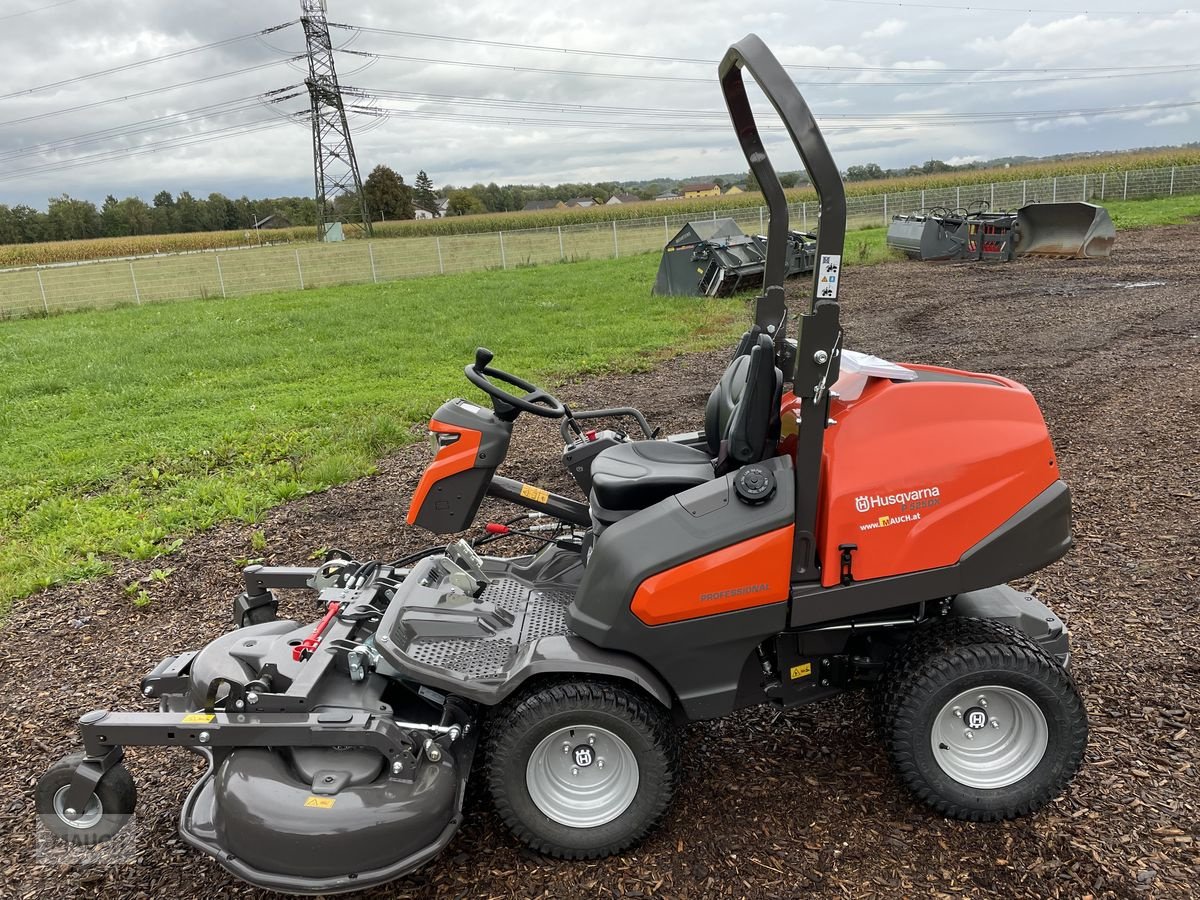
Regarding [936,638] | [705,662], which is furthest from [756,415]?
[936,638]

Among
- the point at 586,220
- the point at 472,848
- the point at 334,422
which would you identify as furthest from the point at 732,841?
the point at 586,220

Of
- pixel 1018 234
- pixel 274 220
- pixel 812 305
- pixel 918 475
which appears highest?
pixel 274 220

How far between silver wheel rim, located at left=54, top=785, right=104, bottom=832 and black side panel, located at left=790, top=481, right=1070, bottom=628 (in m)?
2.13

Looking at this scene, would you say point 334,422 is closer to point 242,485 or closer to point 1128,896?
point 242,485

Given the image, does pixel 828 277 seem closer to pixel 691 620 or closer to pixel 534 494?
pixel 691 620

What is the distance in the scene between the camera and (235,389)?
31.7 feet

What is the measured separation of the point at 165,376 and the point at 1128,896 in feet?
34.9

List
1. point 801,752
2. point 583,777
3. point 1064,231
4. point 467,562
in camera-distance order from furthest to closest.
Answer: point 1064,231 → point 467,562 → point 801,752 → point 583,777

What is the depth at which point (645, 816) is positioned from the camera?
2641 millimetres

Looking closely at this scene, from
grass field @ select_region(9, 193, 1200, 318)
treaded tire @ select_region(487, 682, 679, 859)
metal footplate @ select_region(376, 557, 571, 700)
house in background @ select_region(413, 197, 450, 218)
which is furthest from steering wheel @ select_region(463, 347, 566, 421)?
house in background @ select_region(413, 197, 450, 218)

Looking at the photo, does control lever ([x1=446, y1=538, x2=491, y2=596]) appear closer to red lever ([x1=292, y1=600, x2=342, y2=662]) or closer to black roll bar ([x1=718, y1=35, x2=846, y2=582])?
red lever ([x1=292, y1=600, x2=342, y2=662])

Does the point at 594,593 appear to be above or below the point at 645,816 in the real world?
above

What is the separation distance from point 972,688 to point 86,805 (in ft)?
8.68

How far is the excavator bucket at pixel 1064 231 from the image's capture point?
16656 mm
